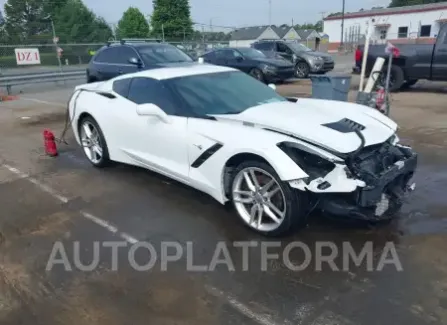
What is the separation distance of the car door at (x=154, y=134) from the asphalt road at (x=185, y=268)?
16.2 inches

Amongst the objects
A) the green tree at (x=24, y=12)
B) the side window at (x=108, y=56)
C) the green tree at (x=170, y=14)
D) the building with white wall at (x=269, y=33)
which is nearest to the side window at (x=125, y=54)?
the side window at (x=108, y=56)

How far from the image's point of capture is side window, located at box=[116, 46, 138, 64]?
10.4 meters

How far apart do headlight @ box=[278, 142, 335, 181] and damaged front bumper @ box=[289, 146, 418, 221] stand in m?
0.08

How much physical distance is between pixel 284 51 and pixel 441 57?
767cm

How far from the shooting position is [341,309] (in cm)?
266

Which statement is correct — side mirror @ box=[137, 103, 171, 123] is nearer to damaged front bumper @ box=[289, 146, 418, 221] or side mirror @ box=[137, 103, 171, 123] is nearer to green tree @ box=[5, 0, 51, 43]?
damaged front bumper @ box=[289, 146, 418, 221]

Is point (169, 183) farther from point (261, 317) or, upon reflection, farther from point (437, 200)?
point (437, 200)

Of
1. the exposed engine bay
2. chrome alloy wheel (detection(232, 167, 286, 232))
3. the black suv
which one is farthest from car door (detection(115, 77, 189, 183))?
the black suv

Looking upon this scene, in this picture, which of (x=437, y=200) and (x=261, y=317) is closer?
(x=261, y=317)

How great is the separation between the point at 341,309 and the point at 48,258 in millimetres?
2439

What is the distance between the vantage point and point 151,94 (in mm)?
4664

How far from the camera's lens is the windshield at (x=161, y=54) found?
33.5 feet

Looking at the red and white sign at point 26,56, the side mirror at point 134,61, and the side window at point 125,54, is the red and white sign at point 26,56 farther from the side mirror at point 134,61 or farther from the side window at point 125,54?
the side mirror at point 134,61

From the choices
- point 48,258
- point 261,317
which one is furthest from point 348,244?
point 48,258
